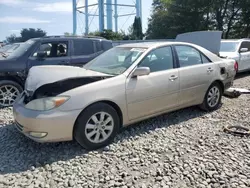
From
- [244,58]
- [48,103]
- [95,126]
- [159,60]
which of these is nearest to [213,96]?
[159,60]

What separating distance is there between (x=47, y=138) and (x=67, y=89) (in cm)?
71

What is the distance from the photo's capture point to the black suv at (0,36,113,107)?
6219mm

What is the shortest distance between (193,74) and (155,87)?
1.02m

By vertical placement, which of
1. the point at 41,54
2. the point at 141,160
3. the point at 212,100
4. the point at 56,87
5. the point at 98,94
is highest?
the point at 41,54

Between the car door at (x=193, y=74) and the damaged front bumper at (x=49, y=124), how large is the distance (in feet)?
7.08

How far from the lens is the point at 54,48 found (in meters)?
6.90

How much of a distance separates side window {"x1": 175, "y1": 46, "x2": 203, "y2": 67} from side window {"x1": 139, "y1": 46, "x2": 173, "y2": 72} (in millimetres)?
234

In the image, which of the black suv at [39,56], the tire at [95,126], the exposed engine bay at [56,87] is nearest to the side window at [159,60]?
the tire at [95,126]

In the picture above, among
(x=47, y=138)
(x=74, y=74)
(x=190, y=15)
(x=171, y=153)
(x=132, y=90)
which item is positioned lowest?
(x=171, y=153)

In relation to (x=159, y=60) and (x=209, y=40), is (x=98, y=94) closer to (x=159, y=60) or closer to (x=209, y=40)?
(x=159, y=60)

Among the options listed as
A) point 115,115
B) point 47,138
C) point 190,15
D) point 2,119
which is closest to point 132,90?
point 115,115

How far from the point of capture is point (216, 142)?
400cm

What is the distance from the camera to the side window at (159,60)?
445cm

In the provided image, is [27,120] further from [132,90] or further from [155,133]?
[155,133]
